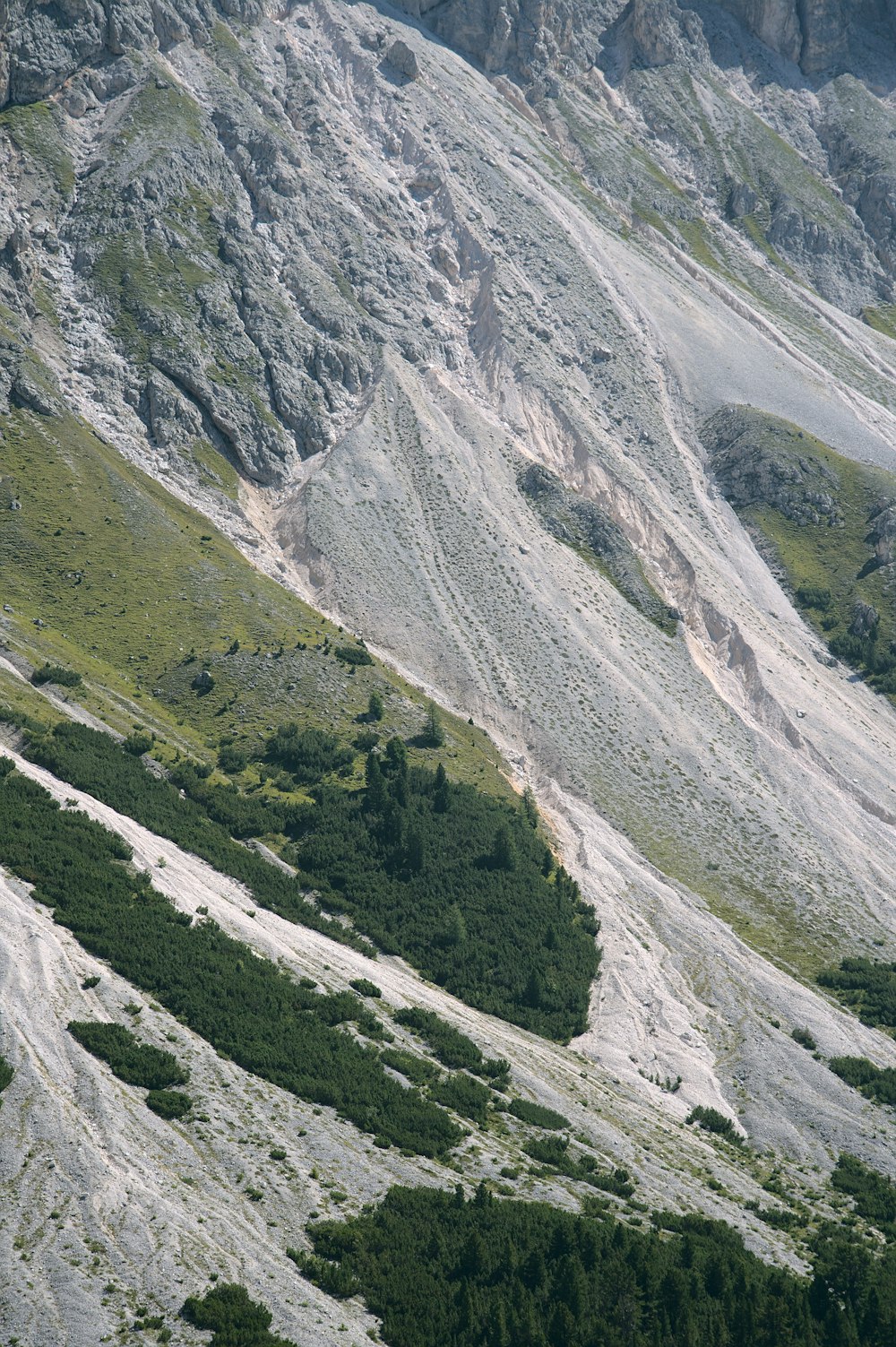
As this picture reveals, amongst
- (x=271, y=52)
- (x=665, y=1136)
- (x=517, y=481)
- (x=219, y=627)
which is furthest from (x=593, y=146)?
(x=665, y=1136)

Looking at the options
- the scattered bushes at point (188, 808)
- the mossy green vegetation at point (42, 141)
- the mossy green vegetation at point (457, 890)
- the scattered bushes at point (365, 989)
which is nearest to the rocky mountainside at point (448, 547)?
the mossy green vegetation at point (42, 141)

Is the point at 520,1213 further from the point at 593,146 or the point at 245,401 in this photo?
the point at 593,146

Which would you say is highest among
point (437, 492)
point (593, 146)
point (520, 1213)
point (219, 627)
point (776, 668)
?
point (593, 146)

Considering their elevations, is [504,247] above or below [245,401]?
above

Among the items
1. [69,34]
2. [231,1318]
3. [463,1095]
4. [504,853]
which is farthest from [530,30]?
[231,1318]

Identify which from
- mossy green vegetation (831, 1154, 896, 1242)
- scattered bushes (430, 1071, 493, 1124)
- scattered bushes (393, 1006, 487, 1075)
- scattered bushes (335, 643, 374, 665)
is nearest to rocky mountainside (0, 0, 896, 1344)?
scattered bushes (335, 643, 374, 665)

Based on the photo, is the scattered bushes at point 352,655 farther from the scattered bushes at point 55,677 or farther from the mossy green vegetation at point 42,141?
the mossy green vegetation at point 42,141

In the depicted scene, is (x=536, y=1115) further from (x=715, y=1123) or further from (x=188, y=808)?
(x=188, y=808)
